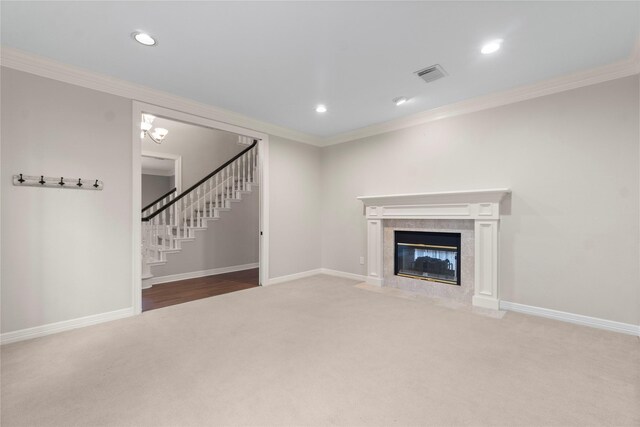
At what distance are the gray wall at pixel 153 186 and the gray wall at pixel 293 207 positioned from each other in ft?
19.7

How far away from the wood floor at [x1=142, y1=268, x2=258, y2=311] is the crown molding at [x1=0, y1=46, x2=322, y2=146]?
2.64m

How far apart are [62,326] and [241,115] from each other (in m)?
3.39

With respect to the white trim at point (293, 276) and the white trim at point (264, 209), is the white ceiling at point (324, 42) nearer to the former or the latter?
the white trim at point (264, 209)

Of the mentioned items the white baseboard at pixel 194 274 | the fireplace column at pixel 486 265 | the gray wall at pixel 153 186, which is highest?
the gray wall at pixel 153 186

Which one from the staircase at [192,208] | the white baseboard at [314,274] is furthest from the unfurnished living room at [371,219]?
the staircase at [192,208]

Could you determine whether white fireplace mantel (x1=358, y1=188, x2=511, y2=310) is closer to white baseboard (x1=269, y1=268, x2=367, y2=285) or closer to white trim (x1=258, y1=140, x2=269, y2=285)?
white baseboard (x1=269, y1=268, x2=367, y2=285)

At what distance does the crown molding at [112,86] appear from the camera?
8.90 ft

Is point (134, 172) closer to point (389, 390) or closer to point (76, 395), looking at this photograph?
point (76, 395)

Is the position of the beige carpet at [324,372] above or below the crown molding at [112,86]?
below

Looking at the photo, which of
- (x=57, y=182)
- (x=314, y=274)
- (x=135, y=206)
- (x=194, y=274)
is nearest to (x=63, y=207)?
(x=57, y=182)

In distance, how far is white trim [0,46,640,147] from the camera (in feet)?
9.16

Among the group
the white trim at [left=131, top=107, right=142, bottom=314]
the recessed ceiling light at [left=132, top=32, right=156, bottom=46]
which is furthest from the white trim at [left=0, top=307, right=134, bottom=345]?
the recessed ceiling light at [left=132, top=32, right=156, bottom=46]

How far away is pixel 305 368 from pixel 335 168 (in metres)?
4.01

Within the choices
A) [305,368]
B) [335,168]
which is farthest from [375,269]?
[305,368]
